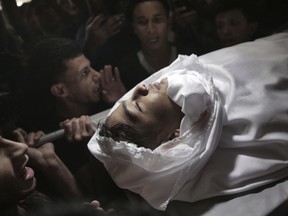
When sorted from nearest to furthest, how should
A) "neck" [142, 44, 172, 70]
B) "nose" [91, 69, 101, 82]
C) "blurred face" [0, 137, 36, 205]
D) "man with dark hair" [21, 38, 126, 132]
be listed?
"blurred face" [0, 137, 36, 205], "man with dark hair" [21, 38, 126, 132], "nose" [91, 69, 101, 82], "neck" [142, 44, 172, 70]

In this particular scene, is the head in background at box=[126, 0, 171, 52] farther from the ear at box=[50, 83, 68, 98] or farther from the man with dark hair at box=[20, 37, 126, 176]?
the ear at box=[50, 83, 68, 98]

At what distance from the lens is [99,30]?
1342 millimetres

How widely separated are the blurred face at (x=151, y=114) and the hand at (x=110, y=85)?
0.63 feet

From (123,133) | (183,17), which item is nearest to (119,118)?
(123,133)

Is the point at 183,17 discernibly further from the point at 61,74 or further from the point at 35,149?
the point at 35,149

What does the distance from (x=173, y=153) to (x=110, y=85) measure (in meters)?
0.42

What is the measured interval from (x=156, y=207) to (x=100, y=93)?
0.47 m

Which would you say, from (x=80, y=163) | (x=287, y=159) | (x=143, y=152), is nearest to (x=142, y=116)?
(x=143, y=152)

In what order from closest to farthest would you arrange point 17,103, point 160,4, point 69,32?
1. point 17,103
2. point 69,32
3. point 160,4

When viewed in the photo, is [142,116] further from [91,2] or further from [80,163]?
[91,2]

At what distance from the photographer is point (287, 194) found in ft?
3.46

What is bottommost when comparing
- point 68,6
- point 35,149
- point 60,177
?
point 60,177

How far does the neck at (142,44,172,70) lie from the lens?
1439 mm

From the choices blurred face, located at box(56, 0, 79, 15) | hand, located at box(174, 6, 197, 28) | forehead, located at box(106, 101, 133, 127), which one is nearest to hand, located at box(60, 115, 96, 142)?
forehead, located at box(106, 101, 133, 127)
